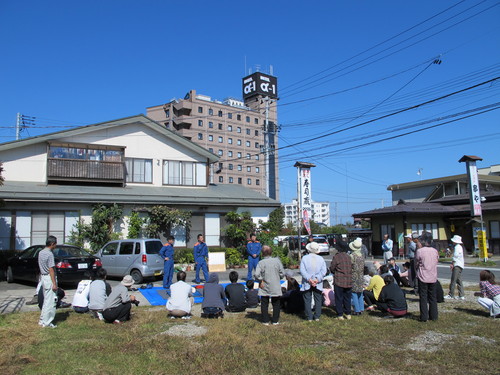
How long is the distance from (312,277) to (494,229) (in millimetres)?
28578

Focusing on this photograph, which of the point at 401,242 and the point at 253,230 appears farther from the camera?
the point at 401,242

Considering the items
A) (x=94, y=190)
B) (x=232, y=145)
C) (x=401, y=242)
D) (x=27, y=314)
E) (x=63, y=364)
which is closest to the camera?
(x=63, y=364)

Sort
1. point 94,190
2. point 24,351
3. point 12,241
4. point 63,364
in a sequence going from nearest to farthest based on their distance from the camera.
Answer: point 63,364 → point 24,351 → point 12,241 → point 94,190

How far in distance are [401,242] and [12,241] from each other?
2477cm

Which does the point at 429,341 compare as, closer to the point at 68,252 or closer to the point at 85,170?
the point at 68,252

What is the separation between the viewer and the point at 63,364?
5898 millimetres

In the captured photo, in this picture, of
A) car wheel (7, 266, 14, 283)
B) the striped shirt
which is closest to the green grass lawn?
the striped shirt

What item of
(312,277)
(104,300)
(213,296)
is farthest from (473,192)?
(104,300)

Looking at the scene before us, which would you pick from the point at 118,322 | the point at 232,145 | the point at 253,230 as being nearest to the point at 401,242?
the point at 253,230

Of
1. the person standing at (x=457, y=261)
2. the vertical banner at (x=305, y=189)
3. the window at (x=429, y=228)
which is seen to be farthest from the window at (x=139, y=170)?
the window at (x=429, y=228)

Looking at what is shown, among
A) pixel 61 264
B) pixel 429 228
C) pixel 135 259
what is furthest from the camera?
pixel 429 228

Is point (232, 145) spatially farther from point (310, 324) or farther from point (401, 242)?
point (310, 324)

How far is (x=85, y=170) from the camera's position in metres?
22.1

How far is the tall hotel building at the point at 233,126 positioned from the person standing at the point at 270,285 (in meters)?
71.9
